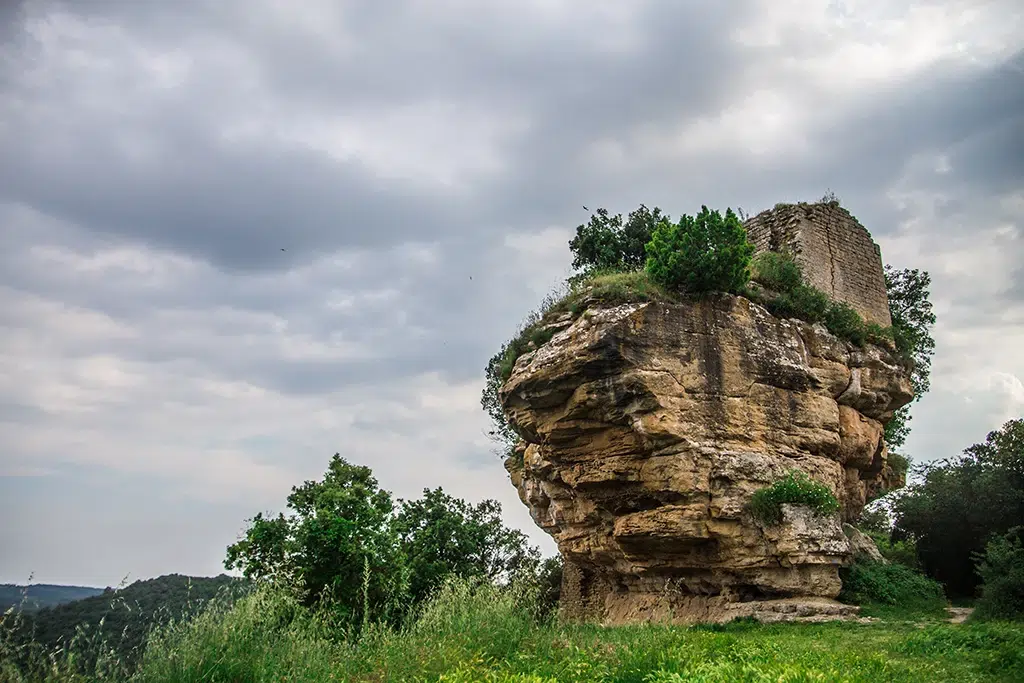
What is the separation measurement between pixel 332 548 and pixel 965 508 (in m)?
16.3

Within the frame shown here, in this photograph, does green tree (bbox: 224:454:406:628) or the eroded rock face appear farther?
green tree (bbox: 224:454:406:628)

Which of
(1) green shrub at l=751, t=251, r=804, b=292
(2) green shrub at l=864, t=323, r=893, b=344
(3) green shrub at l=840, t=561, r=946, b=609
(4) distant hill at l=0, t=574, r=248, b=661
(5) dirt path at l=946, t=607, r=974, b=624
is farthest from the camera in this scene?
(2) green shrub at l=864, t=323, r=893, b=344

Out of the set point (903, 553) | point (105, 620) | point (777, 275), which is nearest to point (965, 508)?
point (903, 553)

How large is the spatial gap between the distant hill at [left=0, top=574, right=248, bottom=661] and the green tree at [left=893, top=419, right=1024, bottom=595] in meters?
17.4

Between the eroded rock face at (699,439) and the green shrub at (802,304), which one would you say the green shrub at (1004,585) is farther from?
the green shrub at (802,304)

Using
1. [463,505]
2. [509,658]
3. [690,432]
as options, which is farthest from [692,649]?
[463,505]

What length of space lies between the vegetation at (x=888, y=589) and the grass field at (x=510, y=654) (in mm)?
4033

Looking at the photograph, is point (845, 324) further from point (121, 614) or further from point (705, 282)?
point (121, 614)

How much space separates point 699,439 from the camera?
13938 mm

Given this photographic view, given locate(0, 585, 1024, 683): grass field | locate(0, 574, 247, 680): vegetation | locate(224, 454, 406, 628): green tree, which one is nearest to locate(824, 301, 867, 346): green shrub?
locate(0, 585, 1024, 683): grass field

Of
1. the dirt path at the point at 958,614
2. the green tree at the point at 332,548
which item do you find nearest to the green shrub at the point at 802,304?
the dirt path at the point at 958,614

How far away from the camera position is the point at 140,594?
17.7m

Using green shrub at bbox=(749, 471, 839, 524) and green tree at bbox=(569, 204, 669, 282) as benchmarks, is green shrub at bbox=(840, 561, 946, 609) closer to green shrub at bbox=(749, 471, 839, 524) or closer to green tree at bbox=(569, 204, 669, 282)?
green shrub at bbox=(749, 471, 839, 524)

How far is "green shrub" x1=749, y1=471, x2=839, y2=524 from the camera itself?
1352 cm
